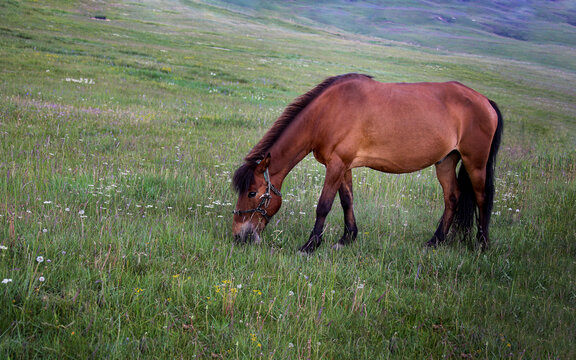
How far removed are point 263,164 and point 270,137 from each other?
45cm

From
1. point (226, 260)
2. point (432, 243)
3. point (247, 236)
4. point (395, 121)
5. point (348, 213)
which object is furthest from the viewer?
point (432, 243)

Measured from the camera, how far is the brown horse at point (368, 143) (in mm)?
5516

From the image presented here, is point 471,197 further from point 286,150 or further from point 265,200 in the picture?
point 265,200

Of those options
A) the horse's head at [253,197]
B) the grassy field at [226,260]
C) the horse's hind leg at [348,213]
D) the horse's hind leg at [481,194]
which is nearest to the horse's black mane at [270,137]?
the horse's head at [253,197]

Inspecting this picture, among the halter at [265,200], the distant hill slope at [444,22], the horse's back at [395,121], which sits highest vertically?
the distant hill slope at [444,22]

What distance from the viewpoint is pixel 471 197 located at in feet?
21.6

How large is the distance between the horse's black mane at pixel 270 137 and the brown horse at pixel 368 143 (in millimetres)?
13

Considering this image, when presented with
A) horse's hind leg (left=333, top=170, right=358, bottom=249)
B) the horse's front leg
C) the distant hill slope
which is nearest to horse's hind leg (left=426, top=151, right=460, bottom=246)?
horse's hind leg (left=333, top=170, right=358, bottom=249)

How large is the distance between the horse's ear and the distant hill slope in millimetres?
96297

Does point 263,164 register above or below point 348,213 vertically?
above

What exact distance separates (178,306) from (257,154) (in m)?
2.48

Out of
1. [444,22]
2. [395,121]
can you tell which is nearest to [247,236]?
[395,121]

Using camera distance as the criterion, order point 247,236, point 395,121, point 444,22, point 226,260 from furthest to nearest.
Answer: point 444,22, point 395,121, point 247,236, point 226,260

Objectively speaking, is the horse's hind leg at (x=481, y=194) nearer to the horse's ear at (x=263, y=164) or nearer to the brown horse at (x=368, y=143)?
the brown horse at (x=368, y=143)
